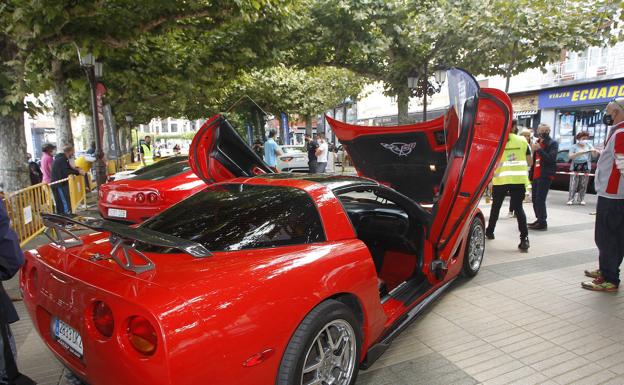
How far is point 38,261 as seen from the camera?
241cm

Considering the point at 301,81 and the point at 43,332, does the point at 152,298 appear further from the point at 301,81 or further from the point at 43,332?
the point at 301,81

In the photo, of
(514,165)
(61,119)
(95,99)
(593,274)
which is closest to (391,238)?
(593,274)

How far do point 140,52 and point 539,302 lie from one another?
9928 mm

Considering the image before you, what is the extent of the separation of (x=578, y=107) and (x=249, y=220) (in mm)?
22170

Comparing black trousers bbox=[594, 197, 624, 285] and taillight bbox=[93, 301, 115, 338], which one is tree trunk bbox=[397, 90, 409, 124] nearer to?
black trousers bbox=[594, 197, 624, 285]

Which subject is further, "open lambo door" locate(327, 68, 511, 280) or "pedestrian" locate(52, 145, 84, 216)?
"pedestrian" locate(52, 145, 84, 216)

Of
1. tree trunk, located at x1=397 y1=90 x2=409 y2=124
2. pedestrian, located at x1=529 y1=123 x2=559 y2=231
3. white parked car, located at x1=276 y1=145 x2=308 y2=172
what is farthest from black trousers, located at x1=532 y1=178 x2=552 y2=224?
white parked car, located at x1=276 y1=145 x2=308 y2=172

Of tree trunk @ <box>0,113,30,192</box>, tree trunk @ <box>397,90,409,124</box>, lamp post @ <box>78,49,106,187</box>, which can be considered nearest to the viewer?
tree trunk @ <box>0,113,30,192</box>

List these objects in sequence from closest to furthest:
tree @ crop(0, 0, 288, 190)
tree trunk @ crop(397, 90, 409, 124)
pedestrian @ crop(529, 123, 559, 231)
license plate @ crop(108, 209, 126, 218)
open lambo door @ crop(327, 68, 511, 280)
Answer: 1. open lambo door @ crop(327, 68, 511, 280)
2. tree @ crop(0, 0, 288, 190)
3. license plate @ crop(108, 209, 126, 218)
4. pedestrian @ crop(529, 123, 559, 231)
5. tree trunk @ crop(397, 90, 409, 124)

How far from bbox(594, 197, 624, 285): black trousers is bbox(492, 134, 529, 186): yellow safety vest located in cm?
179

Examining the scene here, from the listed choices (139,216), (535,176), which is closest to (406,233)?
(139,216)

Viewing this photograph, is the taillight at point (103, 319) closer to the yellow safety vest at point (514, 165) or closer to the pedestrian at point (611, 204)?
the pedestrian at point (611, 204)

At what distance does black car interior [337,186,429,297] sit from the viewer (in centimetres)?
370

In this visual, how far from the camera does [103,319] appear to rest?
1.86 metres
